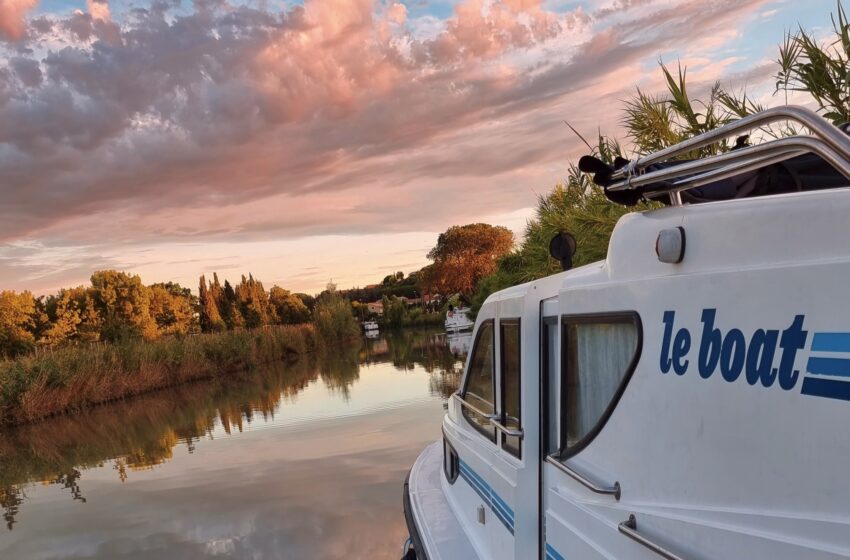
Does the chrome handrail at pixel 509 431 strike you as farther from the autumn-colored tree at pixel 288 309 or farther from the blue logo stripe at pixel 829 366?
the autumn-colored tree at pixel 288 309

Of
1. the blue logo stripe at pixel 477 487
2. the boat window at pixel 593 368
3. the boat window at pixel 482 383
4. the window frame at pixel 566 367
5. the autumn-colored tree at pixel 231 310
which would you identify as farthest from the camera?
the autumn-colored tree at pixel 231 310

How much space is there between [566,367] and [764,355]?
1253mm

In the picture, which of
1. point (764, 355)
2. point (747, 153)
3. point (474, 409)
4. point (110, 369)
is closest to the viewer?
point (764, 355)

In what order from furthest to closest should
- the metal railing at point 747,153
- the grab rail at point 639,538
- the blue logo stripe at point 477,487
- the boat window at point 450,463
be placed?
the boat window at point 450,463, the blue logo stripe at point 477,487, the grab rail at point 639,538, the metal railing at point 747,153

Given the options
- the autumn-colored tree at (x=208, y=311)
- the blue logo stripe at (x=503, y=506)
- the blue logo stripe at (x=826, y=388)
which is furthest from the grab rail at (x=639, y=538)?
the autumn-colored tree at (x=208, y=311)

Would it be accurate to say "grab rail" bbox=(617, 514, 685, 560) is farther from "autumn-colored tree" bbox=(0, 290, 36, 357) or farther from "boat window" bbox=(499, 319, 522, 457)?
"autumn-colored tree" bbox=(0, 290, 36, 357)

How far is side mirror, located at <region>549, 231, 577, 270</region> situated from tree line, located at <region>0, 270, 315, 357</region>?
90.3 feet

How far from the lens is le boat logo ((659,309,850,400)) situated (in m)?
1.55

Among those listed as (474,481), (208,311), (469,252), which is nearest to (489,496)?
(474,481)

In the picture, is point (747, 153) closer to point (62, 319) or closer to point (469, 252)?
point (62, 319)

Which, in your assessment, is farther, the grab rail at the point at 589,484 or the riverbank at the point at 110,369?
the riverbank at the point at 110,369

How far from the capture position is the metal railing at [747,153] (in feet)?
5.44

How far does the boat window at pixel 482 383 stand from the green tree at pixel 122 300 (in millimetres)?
38278

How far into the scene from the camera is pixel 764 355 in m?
1.74
